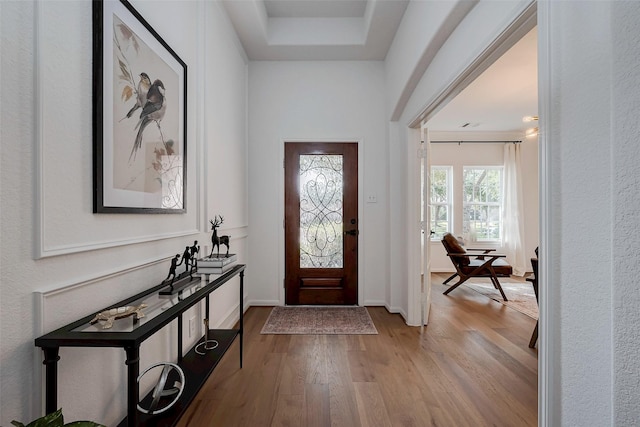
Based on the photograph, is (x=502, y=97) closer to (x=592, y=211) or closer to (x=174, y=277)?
(x=592, y=211)

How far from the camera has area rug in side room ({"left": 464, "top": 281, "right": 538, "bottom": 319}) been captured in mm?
3649

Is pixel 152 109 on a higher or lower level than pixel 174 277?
higher

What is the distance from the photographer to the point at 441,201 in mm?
6066

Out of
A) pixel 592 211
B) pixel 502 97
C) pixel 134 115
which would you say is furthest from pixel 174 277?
Answer: pixel 502 97

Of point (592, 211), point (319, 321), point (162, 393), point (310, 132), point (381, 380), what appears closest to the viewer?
point (592, 211)

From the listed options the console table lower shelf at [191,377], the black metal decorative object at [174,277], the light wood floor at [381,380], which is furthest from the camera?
the light wood floor at [381,380]

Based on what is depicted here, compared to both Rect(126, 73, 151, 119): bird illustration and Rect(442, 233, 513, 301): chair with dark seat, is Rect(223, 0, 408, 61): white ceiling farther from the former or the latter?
Rect(442, 233, 513, 301): chair with dark seat

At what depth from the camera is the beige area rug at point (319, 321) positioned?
2912mm

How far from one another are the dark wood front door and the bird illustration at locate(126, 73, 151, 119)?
218 centimetres


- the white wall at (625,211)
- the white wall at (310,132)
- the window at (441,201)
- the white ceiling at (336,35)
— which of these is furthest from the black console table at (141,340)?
the window at (441,201)

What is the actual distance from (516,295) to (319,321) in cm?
298

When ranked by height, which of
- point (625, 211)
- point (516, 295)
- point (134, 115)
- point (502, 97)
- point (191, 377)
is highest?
point (502, 97)

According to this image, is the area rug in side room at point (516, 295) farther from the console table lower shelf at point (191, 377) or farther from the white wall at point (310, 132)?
the console table lower shelf at point (191, 377)

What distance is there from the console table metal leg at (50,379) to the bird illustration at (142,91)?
1.09 m
